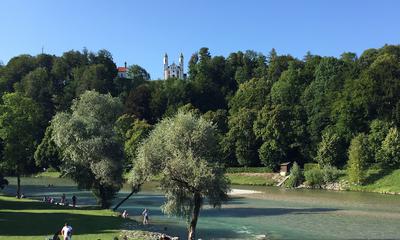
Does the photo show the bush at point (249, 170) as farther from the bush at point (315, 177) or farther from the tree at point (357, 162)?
the tree at point (357, 162)

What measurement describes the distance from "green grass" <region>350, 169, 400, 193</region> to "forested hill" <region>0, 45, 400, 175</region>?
3.25 m

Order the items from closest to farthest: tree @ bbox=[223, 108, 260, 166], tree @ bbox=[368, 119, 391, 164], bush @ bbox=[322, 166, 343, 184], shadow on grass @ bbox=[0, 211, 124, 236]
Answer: shadow on grass @ bbox=[0, 211, 124, 236] < bush @ bbox=[322, 166, 343, 184] < tree @ bbox=[368, 119, 391, 164] < tree @ bbox=[223, 108, 260, 166]

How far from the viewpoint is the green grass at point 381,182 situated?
259 ft

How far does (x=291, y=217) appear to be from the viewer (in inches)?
1954

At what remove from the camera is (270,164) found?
106 meters

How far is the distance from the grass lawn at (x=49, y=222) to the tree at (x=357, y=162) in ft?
165

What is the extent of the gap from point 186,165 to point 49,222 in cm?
1222

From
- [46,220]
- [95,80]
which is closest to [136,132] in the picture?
[95,80]

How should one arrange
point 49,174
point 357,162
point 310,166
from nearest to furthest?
1. point 357,162
2. point 310,166
3. point 49,174

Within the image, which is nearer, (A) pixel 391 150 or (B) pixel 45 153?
(A) pixel 391 150

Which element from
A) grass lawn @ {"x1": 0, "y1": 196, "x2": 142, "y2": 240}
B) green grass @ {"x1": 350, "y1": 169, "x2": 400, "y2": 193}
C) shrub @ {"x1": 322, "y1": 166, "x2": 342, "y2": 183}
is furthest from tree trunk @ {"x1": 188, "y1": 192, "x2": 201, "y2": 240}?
shrub @ {"x1": 322, "y1": 166, "x2": 342, "y2": 183}

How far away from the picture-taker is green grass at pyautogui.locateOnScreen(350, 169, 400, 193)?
78.8 meters

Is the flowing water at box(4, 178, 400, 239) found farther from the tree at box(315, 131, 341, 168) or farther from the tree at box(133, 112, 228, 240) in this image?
the tree at box(315, 131, 341, 168)

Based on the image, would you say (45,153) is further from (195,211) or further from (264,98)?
(195,211)
